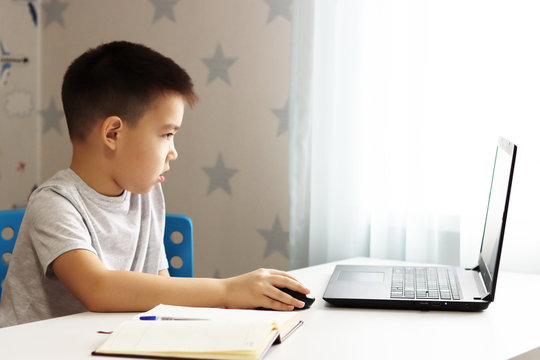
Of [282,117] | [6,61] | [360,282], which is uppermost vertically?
[6,61]

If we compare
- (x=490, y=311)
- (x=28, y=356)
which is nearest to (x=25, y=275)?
(x=28, y=356)

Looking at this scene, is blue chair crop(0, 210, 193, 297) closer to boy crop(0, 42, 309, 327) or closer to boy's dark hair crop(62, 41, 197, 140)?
boy crop(0, 42, 309, 327)

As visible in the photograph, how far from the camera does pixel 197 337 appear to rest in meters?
0.77

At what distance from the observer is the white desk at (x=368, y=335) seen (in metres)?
0.79

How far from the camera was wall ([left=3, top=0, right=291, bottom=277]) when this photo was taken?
2008mm

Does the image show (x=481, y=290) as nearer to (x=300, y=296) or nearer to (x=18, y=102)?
(x=300, y=296)

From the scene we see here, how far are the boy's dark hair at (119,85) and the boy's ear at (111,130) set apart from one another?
14 mm

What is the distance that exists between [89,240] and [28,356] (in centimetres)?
34

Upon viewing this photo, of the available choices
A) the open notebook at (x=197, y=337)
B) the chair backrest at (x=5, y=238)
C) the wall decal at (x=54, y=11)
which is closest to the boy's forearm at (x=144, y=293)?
the open notebook at (x=197, y=337)

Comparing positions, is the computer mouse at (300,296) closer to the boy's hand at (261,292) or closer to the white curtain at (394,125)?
the boy's hand at (261,292)

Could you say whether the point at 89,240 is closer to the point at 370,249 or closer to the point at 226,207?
the point at 370,249

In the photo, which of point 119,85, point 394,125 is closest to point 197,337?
point 119,85

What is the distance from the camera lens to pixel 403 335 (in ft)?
2.88

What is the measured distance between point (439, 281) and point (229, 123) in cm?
A: 109
